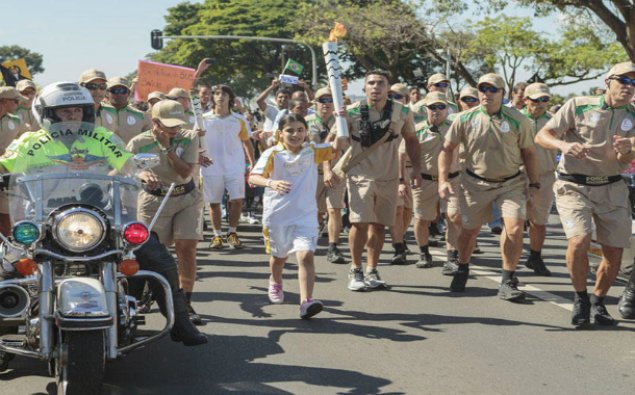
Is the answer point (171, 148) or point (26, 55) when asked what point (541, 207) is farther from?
point (26, 55)

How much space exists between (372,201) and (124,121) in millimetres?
2694

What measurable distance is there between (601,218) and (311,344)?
8.07 ft

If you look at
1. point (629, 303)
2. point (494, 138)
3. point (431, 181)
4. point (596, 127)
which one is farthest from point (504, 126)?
point (431, 181)

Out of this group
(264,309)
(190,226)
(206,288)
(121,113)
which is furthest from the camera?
(121,113)

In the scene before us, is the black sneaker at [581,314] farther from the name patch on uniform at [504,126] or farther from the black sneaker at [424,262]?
the black sneaker at [424,262]

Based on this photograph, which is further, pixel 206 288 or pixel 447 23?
pixel 447 23

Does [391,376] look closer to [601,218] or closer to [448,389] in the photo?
[448,389]

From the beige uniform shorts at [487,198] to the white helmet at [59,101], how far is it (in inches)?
157

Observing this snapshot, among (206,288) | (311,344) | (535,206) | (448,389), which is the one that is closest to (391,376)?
(448,389)

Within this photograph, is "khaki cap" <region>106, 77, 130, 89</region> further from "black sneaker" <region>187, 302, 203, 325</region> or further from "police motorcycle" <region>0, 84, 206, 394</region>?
"police motorcycle" <region>0, 84, 206, 394</region>

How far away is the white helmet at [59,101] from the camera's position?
5.68 metres

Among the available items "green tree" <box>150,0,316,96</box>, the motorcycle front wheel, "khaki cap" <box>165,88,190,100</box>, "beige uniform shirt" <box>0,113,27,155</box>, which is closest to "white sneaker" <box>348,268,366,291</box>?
"khaki cap" <box>165,88,190,100</box>

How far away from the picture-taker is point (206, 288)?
9281 mm

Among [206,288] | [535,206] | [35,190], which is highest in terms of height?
[35,190]
